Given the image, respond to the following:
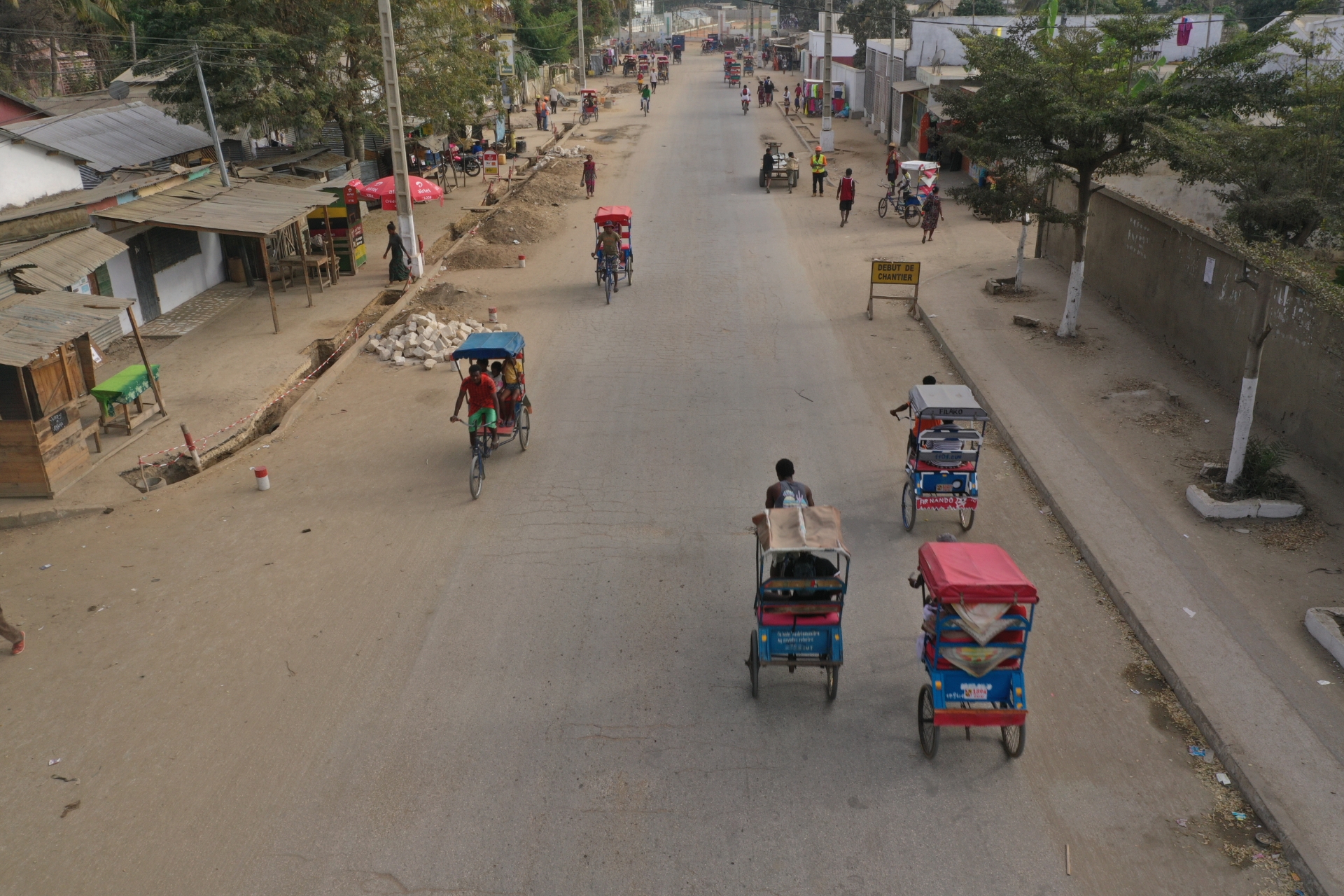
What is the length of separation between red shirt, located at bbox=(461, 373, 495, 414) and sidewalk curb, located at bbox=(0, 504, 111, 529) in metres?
4.60

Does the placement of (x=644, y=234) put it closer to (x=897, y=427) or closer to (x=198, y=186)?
(x=198, y=186)

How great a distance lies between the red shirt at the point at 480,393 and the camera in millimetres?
11969

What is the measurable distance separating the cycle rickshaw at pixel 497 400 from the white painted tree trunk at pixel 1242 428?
338 inches

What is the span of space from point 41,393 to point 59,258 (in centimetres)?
289

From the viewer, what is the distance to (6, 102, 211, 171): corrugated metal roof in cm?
1881

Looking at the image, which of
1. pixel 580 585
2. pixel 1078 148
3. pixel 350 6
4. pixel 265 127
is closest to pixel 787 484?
pixel 580 585

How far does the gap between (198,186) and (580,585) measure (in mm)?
14702

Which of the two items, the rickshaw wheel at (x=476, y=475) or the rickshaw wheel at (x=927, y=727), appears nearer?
the rickshaw wheel at (x=927, y=727)

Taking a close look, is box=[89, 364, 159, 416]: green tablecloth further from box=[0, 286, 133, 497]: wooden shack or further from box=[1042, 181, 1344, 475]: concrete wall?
box=[1042, 181, 1344, 475]: concrete wall

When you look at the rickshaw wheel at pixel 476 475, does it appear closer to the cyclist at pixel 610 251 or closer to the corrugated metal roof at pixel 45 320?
the corrugated metal roof at pixel 45 320

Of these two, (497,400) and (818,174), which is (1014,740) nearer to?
(497,400)

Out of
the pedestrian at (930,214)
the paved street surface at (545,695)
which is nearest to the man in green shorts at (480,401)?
the paved street surface at (545,695)

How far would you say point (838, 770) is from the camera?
23.2 ft

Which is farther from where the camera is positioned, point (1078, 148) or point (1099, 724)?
point (1078, 148)
